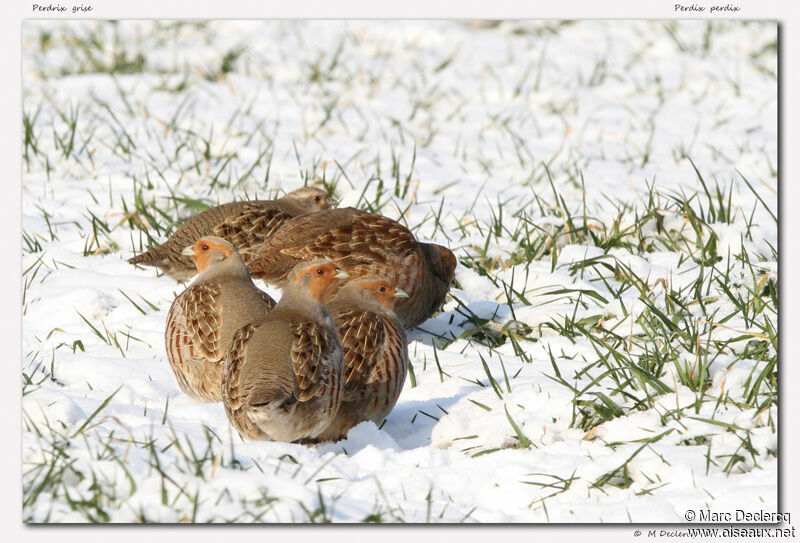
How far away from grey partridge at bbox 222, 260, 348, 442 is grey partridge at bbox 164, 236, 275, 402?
409 millimetres

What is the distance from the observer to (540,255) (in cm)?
625

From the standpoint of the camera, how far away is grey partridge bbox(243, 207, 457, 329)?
568 centimetres

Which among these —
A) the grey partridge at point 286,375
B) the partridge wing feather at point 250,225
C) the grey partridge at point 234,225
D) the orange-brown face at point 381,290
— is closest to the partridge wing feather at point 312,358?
the grey partridge at point 286,375

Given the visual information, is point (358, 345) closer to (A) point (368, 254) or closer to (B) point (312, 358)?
(B) point (312, 358)

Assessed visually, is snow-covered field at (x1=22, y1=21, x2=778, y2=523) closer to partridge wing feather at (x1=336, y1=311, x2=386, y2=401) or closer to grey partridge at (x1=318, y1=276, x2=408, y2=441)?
grey partridge at (x1=318, y1=276, x2=408, y2=441)

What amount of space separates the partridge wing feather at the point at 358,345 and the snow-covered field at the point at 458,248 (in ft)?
0.70

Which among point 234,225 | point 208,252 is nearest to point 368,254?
point 208,252

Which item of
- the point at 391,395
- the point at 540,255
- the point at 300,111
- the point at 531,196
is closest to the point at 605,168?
the point at 531,196

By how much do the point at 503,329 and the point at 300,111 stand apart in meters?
4.18

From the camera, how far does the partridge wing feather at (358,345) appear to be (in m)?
4.67

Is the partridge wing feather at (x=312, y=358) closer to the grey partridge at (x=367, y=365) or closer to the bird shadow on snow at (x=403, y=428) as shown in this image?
the grey partridge at (x=367, y=365)

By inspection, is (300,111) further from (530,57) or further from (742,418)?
(742,418)

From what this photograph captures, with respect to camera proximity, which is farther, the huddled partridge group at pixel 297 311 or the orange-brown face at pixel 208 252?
the orange-brown face at pixel 208 252

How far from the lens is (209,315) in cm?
500
